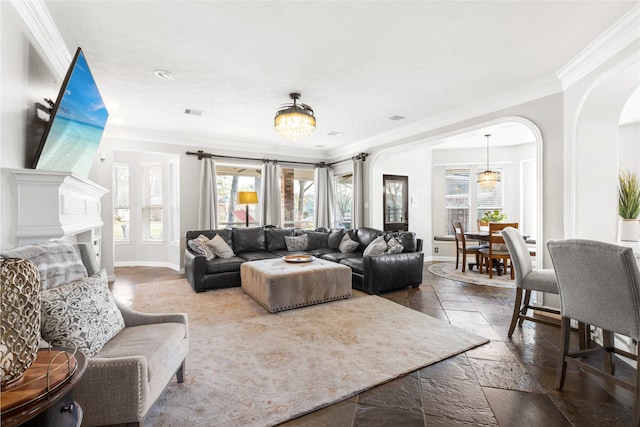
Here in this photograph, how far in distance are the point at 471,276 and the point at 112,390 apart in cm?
535

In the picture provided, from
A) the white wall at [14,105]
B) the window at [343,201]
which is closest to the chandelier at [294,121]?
the white wall at [14,105]

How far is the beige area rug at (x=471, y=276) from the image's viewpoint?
15.7ft

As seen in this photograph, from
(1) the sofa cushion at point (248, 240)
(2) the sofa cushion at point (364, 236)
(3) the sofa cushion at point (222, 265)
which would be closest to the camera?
(3) the sofa cushion at point (222, 265)

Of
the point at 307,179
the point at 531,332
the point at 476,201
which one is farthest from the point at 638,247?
the point at 307,179

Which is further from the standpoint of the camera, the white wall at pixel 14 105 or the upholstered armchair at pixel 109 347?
the white wall at pixel 14 105

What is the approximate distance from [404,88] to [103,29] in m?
3.00

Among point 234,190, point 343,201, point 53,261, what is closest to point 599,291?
point 53,261

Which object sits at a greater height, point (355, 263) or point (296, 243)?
point (296, 243)

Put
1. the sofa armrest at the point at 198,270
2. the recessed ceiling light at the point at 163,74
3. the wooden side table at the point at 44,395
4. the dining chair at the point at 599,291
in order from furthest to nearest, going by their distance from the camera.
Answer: the sofa armrest at the point at 198,270 < the recessed ceiling light at the point at 163,74 < the dining chair at the point at 599,291 < the wooden side table at the point at 44,395

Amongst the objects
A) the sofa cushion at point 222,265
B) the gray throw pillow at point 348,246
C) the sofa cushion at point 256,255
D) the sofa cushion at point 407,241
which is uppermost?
the sofa cushion at point 407,241

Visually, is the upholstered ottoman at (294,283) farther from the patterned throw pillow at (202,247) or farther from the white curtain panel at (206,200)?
the white curtain panel at (206,200)

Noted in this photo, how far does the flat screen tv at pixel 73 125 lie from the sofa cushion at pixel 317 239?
3779mm

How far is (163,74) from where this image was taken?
124 inches

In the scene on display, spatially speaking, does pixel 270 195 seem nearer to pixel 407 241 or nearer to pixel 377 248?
pixel 377 248
